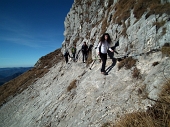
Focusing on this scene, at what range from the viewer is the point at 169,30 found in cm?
702

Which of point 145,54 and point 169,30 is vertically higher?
point 169,30

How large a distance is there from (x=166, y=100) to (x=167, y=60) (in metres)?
4.62

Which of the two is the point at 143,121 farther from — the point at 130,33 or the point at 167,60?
the point at 130,33

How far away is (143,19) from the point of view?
9.40 meters

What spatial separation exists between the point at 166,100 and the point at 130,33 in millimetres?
8595

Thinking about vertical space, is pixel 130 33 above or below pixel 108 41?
above

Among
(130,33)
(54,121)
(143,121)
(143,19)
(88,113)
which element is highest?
(143,19)

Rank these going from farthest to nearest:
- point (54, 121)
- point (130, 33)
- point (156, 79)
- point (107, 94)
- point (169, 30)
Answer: point (130, 33) < point (54, 121) < point (107, 94) < point (169, 30) < point (156, 79)

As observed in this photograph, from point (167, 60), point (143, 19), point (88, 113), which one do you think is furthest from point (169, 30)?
point (88, 113)

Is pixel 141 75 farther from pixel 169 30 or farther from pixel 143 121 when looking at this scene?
pixel 143 121

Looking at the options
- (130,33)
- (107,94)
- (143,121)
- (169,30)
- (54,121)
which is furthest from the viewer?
(130,33)

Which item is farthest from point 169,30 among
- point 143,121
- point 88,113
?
point 88,113

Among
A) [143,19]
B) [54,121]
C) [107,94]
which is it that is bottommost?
[54,121]

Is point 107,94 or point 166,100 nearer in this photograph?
point 166,100
